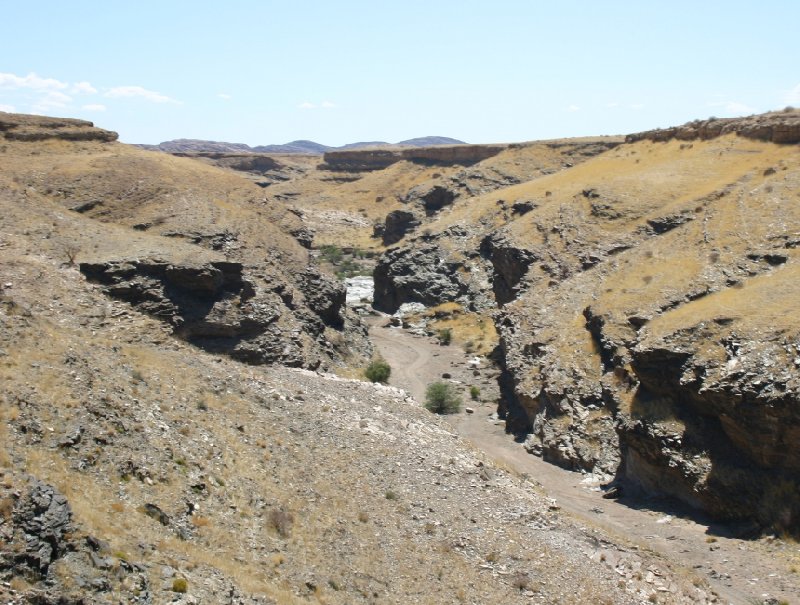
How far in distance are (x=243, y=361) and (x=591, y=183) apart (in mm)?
40852

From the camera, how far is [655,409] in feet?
115

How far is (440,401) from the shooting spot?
156 ft

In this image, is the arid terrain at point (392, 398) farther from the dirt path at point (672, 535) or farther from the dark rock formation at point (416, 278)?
the dark rock formation at point (416, 278)

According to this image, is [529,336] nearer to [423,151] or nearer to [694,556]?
[694,556]

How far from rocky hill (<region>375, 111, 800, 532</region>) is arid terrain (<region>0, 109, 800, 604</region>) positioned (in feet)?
0.51

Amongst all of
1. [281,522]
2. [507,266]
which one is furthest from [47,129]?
[281,522]

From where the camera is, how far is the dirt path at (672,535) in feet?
85.6

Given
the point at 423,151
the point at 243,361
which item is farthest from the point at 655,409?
the point at 423,151

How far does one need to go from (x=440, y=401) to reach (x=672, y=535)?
1917cm

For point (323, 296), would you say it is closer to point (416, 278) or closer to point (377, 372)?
point (377, 372)

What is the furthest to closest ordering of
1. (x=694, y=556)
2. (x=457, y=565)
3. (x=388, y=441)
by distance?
(x=388, y=441)
(x=694, y=556)
(x=457, y=565)

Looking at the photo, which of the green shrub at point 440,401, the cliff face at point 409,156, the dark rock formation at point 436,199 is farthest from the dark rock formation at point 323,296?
the cliff face at point 409,156

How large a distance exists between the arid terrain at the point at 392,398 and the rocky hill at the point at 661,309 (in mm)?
154

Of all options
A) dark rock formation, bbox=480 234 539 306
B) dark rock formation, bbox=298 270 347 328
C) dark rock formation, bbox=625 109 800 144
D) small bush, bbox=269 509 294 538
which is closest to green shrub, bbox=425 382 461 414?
dark rock formation, bbox=298 270 347 328
